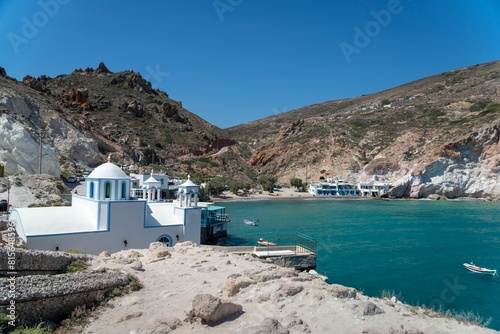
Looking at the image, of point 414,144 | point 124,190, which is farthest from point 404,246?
point 414,144

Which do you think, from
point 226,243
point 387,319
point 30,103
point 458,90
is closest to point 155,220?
point 226,243

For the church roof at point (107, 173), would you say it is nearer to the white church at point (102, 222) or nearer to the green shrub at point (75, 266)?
the white church at point (102, 222)

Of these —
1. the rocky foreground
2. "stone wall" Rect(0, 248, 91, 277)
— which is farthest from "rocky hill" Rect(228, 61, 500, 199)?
"stone wall" Rect(0, 248, 91, 277)

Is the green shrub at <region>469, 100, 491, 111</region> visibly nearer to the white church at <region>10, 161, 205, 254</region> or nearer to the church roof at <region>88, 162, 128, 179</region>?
the white church at <region>10, 161, 205, 254</region>

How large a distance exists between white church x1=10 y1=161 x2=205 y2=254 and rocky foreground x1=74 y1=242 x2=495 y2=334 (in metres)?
6.15

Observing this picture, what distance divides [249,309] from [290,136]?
91314 mm

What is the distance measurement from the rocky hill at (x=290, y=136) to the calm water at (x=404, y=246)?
1777cm

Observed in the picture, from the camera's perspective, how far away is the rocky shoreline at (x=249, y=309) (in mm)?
7156

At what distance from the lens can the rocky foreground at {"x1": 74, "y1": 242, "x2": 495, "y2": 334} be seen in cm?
716

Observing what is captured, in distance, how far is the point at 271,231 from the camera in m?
34.1

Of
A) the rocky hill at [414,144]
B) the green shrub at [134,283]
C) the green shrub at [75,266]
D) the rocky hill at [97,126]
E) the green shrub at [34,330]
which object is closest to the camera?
the green shrub at [34,330]

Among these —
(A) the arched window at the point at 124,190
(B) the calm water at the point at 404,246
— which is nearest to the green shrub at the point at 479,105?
(B) the calm water at the point at 404,246

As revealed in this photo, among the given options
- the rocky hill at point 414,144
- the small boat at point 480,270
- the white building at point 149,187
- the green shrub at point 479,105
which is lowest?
the small boat at point 480,270

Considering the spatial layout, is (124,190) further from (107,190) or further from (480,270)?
(480,270)
